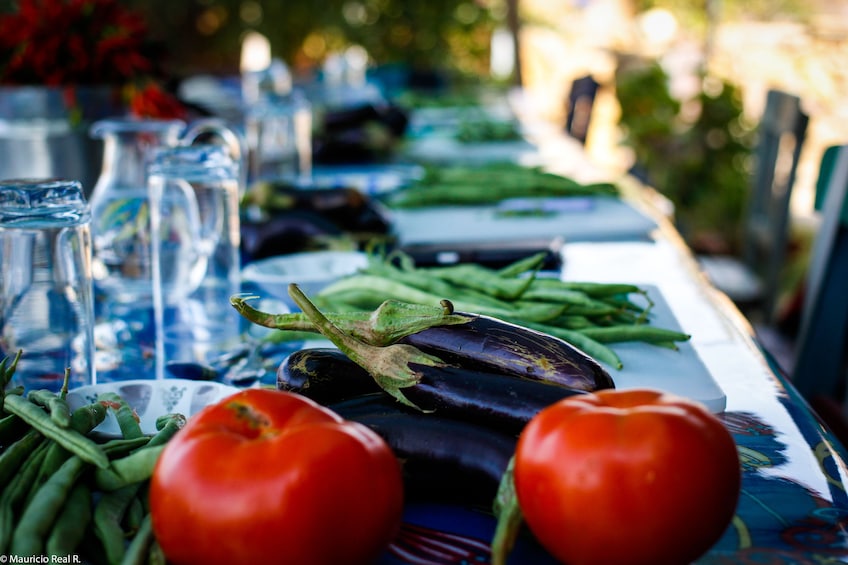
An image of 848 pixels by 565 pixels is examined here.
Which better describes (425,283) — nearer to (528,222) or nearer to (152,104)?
(528,222)

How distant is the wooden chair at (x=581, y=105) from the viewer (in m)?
7.16

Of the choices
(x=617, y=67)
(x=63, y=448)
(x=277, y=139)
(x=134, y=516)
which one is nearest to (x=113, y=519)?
(x=134, y=516)

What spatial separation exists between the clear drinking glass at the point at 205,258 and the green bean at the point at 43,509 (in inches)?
25.1

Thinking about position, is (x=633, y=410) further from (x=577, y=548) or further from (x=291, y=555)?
(x=291, y=555)

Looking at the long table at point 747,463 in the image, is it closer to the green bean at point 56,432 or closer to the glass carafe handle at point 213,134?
the green bean at point 56,432

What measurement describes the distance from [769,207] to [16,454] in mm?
4461

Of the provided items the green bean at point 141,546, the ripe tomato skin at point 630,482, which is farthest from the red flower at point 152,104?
the ripe tomato skin at point 630,482

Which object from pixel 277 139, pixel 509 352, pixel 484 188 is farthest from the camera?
pixel 277 139

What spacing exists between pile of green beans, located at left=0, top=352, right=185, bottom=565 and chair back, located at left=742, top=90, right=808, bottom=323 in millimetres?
3664

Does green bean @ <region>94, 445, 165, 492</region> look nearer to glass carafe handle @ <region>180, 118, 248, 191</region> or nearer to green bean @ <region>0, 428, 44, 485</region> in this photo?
green bean @ <region>0, 428, 44, 485</region>

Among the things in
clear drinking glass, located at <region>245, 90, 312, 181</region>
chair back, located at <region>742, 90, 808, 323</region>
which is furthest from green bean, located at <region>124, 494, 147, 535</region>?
chair back, located at <region>742, 90, 808, 323</region>

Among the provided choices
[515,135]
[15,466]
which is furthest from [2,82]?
[515,135]

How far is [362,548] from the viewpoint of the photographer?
31.9 inches

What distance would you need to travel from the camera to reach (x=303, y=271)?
6.41 feet
